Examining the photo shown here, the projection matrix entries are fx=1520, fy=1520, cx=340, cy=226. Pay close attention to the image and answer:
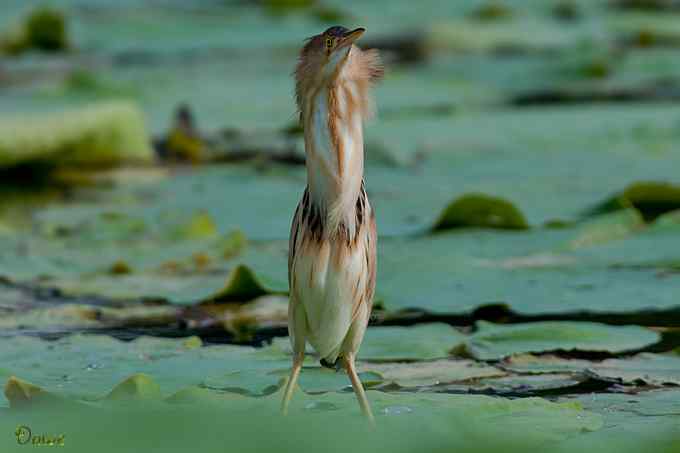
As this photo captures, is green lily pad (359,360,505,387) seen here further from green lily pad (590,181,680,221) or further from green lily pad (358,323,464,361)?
green lily pad (590,181,680,221)

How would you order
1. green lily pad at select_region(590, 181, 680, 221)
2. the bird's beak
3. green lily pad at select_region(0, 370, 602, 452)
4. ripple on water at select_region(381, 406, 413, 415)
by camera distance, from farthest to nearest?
green lily pad at select_region(590, 181, 680, 221) → ripple on water at select_region(381, 406, 413, 415) → the bird's beak → green lily pad at select_region(0, 370, 602, 452)

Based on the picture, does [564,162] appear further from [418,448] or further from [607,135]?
[418,448]

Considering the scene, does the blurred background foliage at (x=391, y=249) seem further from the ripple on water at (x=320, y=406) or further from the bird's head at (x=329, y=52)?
the bird's head at (x=329, y=52)

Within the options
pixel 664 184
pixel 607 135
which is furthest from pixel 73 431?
pixel 607 135

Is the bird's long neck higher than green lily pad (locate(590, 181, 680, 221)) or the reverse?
higher

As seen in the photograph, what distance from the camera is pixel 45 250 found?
16.3ft

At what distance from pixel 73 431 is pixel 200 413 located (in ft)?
0.56

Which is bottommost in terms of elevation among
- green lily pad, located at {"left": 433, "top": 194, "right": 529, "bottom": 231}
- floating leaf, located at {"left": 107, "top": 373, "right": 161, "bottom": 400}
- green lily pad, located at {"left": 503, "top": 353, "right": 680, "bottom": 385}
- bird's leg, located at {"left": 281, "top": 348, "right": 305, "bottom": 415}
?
green lily pad, located at {"left": 503, "top": 353, "right": 680, "bottom": 385}

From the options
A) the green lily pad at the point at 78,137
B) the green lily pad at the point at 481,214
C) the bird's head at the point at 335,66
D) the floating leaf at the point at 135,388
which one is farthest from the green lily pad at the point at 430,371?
the green lily pad at the point at 78,137

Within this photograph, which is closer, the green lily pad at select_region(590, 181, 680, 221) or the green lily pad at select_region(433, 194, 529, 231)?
the green lily pad at select_region(433, 194, 529, 231)

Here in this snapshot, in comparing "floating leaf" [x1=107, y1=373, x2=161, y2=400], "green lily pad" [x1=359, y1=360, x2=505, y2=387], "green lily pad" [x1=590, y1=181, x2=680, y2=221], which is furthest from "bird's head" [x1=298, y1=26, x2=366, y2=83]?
"green lily pad" [x1=590, y1=181, x2=680, y2=221]

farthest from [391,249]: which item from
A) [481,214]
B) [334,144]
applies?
[334,144]

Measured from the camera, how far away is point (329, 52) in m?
2.70

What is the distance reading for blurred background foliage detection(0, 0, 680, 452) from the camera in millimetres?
2848
